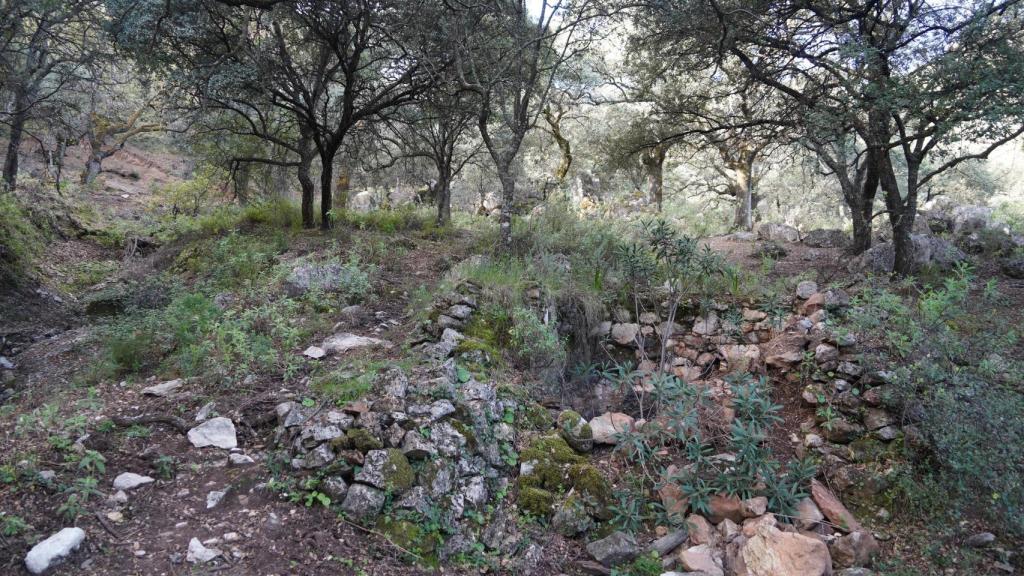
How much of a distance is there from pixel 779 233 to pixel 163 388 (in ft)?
33.2

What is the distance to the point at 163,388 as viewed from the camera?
4.24 metres

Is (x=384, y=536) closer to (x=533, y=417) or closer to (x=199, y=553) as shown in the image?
(x=199, y=553)

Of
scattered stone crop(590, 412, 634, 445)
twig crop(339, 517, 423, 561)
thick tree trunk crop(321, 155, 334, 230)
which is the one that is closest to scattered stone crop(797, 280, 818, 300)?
scattered stone crop(590, 412, 634, 445)

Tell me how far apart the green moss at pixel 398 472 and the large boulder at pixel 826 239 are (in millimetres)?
8797

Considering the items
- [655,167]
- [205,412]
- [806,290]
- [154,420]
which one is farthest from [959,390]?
[655,167]

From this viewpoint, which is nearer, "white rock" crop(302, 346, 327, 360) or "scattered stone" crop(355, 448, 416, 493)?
"scattered stone" crop(355, 448, 416, 493)

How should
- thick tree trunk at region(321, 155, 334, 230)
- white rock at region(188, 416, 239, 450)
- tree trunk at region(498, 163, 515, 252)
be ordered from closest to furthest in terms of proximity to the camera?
white rock at region(188, 416, 239, 450) < tree trunk at region(498, 163, 515, 252) < thick tree trunk at region(321, 155, 334, 230)

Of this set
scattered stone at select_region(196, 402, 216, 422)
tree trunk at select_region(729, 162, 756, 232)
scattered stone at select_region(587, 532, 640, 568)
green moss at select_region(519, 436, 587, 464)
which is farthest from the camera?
tree trunk at select_region(729, 162, 756, 232)

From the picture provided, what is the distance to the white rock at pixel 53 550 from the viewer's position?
2449 mm

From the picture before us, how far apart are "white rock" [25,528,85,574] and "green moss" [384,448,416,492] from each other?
153cm

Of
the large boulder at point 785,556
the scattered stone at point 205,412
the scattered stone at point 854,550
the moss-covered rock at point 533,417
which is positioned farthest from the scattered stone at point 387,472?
the scattered stone at point 854,550

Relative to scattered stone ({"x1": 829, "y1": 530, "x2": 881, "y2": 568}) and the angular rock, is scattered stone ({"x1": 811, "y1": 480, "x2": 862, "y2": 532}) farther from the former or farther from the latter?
the angular rock

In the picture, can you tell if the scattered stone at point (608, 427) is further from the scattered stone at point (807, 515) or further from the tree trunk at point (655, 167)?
the tree trunk at point (655, 167)

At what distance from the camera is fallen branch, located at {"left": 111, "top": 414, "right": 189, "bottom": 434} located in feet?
12.0
